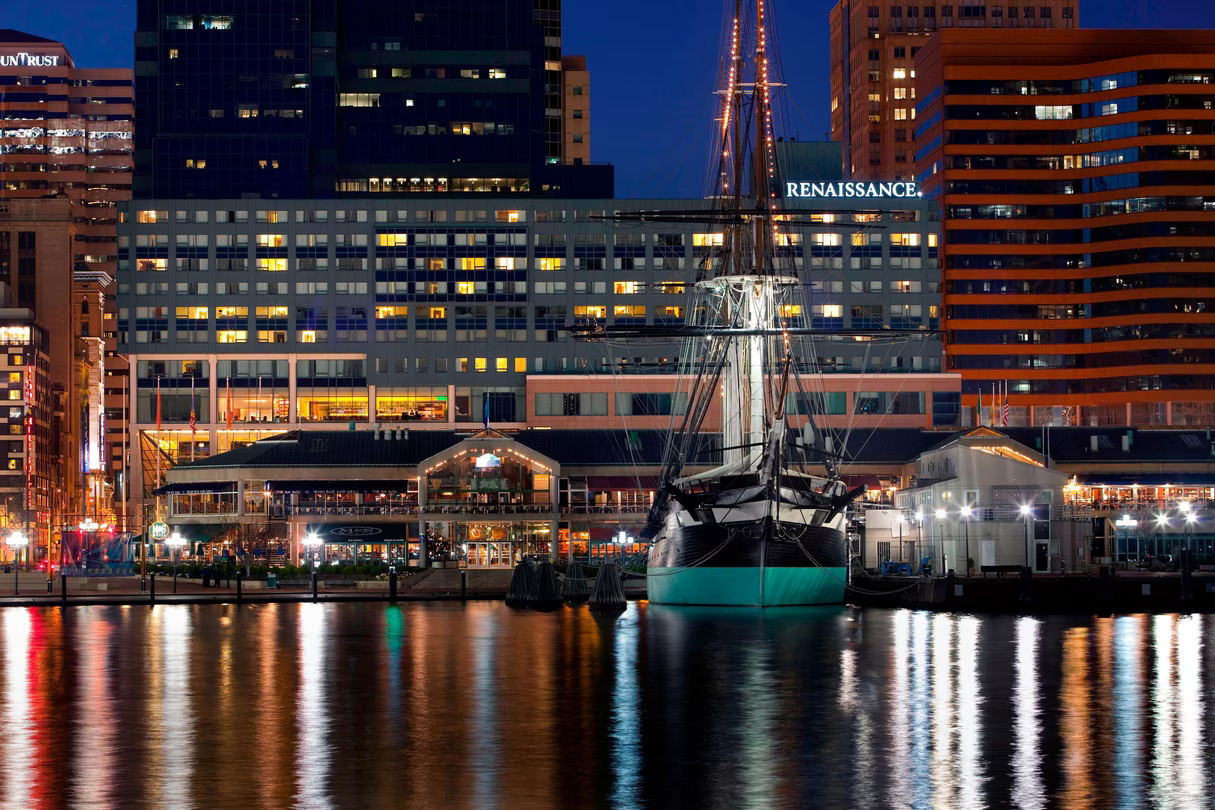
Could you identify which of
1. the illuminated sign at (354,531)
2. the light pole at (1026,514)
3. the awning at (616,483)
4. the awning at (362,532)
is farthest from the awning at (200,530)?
the light pole at (1026,514)

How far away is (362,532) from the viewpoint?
146000mm

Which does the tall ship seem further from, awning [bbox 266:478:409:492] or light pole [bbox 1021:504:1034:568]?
awning [bbox 266:478:409:492]

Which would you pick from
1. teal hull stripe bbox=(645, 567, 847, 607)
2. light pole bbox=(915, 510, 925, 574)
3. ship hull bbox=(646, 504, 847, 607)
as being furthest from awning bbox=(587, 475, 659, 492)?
ship hull bbox=(646, 504, 847, 607)

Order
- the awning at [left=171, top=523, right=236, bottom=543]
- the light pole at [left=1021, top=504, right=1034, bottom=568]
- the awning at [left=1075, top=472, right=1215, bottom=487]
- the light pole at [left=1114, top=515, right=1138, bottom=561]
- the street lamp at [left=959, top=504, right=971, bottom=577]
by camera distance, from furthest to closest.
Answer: the awning at [left=171, top=523, right=236, bottom=543], the awning at [left=1075, top=472, right=1215, bottom=487], the light pole at [left=1114, top=515, right=1138, bottom=561], the street lamp at [left=959, top=504, right=971, bottom=577], the light pole at [left=1021, top=504, right=1034, bottom=568]

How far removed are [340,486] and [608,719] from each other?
111712 mm

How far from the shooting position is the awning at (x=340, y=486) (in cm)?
15025

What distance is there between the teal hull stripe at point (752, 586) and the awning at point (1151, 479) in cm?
5071

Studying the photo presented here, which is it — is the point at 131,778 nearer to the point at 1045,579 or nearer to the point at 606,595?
the point at 606,595

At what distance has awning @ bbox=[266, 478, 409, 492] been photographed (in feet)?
493

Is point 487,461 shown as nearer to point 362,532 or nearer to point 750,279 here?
point 362,532

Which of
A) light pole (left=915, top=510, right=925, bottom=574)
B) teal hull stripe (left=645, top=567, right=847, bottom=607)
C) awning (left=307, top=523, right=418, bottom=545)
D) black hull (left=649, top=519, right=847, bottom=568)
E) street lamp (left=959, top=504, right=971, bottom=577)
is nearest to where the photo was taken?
black hull (left=649, top=519, right=847, bottom=568)

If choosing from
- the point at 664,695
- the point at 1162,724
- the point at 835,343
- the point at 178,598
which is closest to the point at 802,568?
the point at 178,598

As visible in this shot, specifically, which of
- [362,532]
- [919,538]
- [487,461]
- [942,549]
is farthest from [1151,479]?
[362,532]

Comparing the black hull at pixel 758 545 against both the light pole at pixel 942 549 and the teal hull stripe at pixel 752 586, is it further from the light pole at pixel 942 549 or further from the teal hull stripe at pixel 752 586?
the light pole at pixel 942 549
